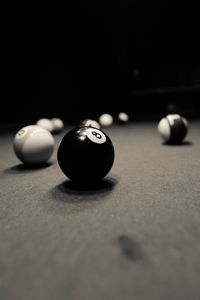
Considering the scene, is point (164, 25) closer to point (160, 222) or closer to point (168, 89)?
point (168, 89)

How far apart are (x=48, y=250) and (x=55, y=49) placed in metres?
8.38

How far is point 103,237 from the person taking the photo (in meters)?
1.53

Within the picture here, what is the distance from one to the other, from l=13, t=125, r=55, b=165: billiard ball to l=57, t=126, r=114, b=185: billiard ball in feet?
2.34

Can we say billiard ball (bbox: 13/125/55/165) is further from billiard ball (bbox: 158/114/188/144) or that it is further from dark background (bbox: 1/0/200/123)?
dark background (bbox: 1/0/200/123)

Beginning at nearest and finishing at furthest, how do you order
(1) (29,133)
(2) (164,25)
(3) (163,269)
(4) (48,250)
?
(3) (163,269) → (4) (48,250) → (1) (29,133) → (2) (164,25)

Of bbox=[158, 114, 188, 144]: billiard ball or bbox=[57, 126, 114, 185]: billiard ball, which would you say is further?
bbox=[158, 114, 188, 144]: billiard ball

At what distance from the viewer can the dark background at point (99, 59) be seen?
873 cm

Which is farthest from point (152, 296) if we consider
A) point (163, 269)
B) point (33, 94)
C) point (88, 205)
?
point (33, 94)

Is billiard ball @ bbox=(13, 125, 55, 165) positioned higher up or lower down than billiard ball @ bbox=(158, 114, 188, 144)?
higher up

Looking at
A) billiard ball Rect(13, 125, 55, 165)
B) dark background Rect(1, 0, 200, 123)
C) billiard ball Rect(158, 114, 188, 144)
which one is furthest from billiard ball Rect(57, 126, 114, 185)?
dark background Rect(1, 0, 200, 123)

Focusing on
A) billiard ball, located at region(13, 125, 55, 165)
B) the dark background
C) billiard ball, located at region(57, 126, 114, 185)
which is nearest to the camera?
billiard ball, located at region(57, 126, 114, 185)

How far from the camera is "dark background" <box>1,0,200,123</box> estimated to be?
873 cm

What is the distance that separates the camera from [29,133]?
121 inches

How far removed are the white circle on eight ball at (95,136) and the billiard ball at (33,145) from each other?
850 mm
